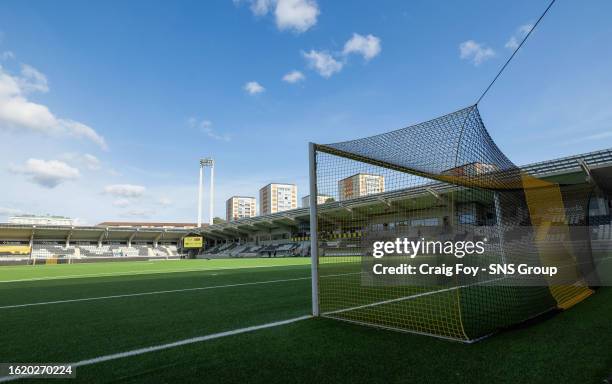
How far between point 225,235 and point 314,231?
6601cm

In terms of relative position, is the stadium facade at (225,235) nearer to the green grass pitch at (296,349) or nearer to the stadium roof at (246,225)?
the stadium roof at (246,225)

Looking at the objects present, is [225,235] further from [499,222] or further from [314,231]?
[314,231]

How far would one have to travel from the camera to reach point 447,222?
1032cm

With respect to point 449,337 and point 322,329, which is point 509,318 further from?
point 322,329

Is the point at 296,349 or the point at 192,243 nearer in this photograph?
the point at 296,349

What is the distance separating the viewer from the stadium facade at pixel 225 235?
67.7 feet

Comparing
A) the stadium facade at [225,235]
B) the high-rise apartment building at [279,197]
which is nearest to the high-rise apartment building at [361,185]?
the stadium facade at [225,235]

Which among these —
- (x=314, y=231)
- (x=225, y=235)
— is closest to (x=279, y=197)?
(x=225, y=235)

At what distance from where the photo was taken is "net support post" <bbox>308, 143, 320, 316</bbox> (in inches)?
183

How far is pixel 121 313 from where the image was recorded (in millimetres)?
5039

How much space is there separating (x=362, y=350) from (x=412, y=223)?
818 centimetres

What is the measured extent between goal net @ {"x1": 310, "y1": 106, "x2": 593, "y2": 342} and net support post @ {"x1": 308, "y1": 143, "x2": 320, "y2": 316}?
0.6 inches

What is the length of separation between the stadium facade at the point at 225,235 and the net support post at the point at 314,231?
5.20m

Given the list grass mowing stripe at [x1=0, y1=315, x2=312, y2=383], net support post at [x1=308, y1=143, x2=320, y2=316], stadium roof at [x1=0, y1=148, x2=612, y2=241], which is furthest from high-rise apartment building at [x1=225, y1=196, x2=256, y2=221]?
grass mowing stripe at [x1=0, y1=315, x2=312, y2=383]
